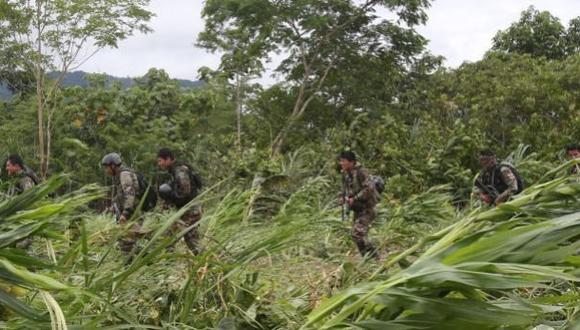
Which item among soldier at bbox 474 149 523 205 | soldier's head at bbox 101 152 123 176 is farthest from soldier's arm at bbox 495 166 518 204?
soldier's head at bbox 101 152 123 176

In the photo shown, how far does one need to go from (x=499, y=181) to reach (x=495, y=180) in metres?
0.04

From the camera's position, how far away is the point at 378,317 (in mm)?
1622

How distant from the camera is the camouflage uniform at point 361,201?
6426mm

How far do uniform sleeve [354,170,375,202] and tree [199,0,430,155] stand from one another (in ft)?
27.7

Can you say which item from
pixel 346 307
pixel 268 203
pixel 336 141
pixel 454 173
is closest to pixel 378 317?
pixel 346 307

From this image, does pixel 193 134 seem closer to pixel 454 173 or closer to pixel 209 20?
pixel 209 20

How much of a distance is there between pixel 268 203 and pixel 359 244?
9.22 ft

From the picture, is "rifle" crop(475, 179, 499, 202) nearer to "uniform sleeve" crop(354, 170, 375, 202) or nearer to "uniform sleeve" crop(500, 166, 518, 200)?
"uniform sleeve" crop(500, 166, 518, 200)

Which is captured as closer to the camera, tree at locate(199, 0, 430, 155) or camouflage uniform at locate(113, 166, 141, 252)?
camouflage uniform at locate(113, 166, 141, 252)

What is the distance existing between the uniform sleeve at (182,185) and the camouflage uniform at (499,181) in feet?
7.79

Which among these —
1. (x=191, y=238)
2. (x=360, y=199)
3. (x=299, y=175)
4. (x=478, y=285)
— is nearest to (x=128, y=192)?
(x=191, y=238)

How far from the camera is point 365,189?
6410mm

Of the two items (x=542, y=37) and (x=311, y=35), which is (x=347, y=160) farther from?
(x=542, y=37)

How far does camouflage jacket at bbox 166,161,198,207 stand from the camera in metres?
5.71
